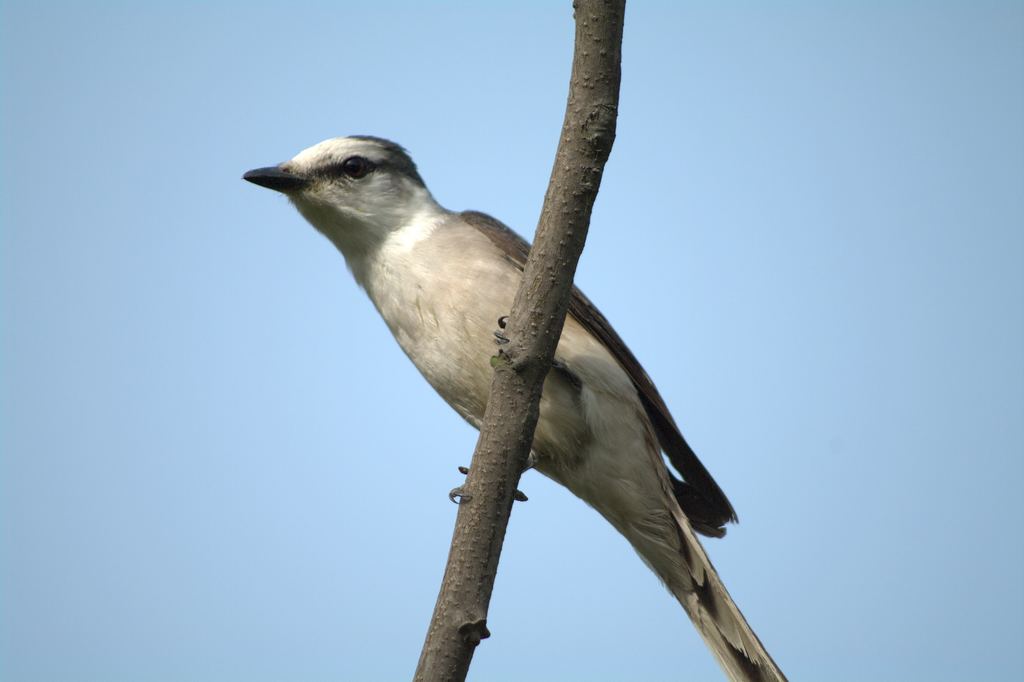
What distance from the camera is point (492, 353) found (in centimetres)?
468

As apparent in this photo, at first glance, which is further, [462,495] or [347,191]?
[347,191]

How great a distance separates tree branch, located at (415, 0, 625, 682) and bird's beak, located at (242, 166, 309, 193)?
2.37 m

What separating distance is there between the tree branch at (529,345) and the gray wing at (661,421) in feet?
6.17

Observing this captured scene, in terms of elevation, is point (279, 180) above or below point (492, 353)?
above

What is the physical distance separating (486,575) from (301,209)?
9.30 ft

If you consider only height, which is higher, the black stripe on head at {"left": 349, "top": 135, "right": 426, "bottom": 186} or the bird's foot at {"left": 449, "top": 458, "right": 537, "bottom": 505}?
the black stripe on head at {"left": 349, "top": 135, "right": 426, "bottom": 186}

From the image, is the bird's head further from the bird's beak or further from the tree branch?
the tree branch

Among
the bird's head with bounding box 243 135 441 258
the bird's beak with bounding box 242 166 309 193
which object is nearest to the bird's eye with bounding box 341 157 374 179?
the bird's head with bounding box 243 135 441 258

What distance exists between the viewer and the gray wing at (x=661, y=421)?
5.35 m

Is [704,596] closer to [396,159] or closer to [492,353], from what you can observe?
[492,353]

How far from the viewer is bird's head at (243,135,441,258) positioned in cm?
534

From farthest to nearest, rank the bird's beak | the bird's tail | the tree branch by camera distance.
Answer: the bird's beak → the bird's tail → the tree branch

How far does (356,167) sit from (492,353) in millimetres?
1520

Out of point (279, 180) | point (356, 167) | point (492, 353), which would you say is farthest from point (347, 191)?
point (492, 353)
